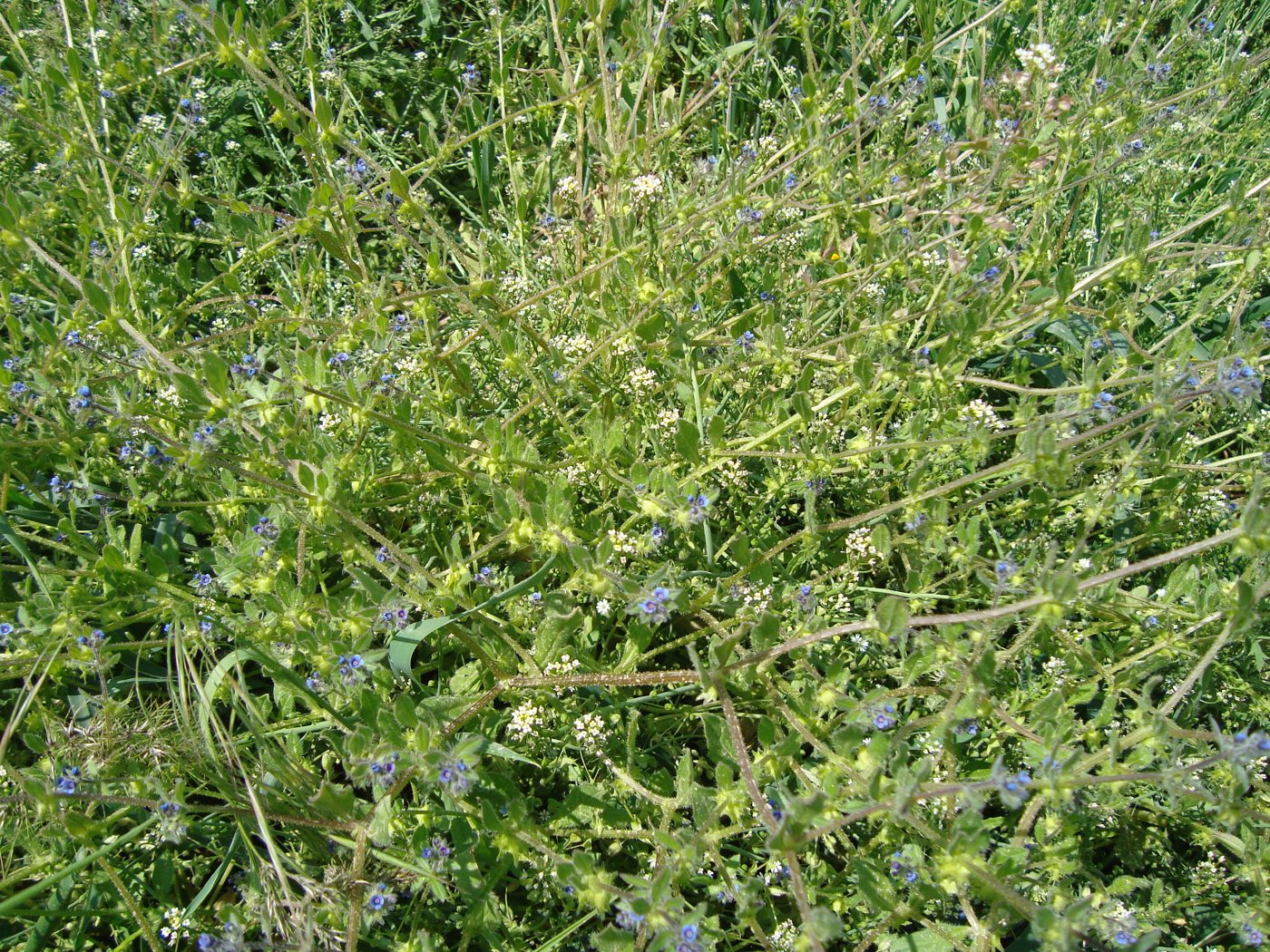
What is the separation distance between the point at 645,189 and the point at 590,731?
1658 mm

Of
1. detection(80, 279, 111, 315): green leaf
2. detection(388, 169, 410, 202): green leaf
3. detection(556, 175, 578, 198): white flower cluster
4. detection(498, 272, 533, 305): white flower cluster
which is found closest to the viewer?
detection(80, 279, 111, 315): green leaf

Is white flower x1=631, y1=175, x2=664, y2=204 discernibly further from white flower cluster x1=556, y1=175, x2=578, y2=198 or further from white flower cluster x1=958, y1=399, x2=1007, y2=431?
white flower cluster x1=958, y1=399, x2=1007, y2=431

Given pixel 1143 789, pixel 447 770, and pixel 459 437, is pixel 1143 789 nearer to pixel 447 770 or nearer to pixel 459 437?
pixel 447 770

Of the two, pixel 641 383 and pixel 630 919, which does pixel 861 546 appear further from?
pixel 630 919

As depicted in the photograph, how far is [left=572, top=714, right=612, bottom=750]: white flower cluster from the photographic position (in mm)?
2420

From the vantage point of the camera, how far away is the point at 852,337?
275 centimetres

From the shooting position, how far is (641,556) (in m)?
2.70

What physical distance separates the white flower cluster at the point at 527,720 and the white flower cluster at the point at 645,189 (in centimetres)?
161

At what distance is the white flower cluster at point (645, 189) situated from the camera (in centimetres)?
309

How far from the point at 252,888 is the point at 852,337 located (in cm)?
200

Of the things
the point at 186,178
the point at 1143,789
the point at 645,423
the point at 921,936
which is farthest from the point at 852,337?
the point at 186,178

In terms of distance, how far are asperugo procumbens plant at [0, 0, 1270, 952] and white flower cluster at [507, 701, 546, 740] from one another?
0.05 ft

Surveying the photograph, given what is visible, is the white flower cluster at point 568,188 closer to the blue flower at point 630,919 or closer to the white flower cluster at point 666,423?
the white flower cluster at point 666,423

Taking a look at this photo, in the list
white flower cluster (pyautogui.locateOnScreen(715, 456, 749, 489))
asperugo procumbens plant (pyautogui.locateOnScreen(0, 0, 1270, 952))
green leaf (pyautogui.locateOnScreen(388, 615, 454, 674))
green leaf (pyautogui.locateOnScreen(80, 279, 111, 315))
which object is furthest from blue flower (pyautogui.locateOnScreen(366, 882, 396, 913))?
green leaf (pyautogui.locateOnScreen(80, 279, 111, 315))
